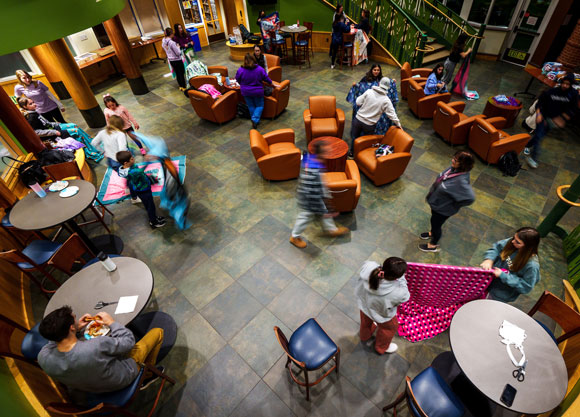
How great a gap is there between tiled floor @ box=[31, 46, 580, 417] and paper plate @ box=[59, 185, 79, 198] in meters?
1.00

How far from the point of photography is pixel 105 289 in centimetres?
292

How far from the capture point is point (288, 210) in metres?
4.94

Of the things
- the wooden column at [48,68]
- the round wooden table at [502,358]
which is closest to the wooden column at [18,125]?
the wooden column at [48,68]

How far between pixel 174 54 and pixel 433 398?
9.17m

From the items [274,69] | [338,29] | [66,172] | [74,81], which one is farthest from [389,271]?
[338,29]

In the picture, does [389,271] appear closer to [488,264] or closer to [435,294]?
[435,294]

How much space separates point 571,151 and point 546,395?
6052 mm

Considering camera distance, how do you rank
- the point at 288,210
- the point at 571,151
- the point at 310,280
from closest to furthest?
the point at 310,280 < the point at 288,210 < the point at 571,151

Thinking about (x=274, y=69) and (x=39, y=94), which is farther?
(x=274, y=69)

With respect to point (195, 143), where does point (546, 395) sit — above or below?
above

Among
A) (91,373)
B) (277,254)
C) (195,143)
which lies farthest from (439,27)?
(91,373)

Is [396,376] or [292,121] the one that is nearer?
[396,376]

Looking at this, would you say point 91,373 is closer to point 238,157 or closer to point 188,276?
point 188,276

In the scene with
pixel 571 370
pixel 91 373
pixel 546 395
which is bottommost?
pixel 571 370
